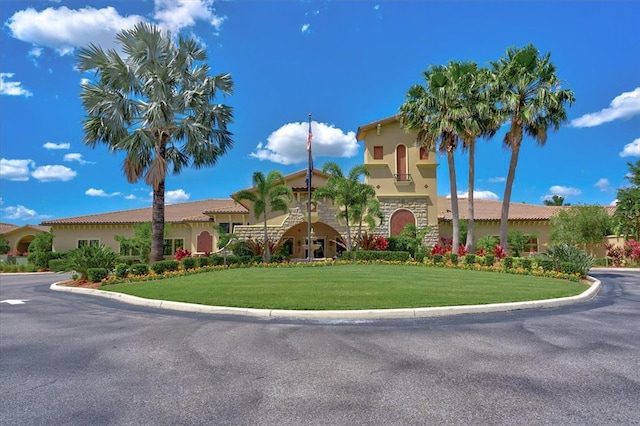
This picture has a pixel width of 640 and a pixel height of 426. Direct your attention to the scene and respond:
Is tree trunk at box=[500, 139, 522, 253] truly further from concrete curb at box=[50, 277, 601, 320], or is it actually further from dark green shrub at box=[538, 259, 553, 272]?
concrete curb at box=[50, 277, 601, 320]

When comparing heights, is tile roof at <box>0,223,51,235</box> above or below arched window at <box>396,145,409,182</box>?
below

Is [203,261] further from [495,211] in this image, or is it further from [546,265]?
[495,211]

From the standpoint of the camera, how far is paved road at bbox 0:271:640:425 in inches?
148

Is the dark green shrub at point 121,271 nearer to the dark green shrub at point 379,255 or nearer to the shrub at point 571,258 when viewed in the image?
the dark green shrub at point 379,255

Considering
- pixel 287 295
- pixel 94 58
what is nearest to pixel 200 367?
pixel 287 295

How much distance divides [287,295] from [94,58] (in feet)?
53.7

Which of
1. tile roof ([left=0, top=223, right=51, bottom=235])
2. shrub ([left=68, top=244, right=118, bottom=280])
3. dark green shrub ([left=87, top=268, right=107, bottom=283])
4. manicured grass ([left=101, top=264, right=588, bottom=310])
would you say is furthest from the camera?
tile roof ([left=0, top=223, right=51, bottom=235])

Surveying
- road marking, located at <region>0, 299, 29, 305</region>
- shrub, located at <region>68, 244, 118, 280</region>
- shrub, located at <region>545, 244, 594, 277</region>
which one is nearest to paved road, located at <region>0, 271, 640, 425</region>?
road marking, located at <region>0, 299, 29, 305</region>

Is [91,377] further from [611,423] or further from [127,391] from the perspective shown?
[611,423]

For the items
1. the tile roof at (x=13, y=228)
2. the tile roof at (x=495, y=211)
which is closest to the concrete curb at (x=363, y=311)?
the tile roof at (x=495, y=211)

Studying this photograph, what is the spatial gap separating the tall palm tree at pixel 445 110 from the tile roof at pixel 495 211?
8.06 meters

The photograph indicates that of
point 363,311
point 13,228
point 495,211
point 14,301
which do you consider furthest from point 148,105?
point 13,228

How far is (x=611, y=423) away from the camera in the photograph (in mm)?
3508

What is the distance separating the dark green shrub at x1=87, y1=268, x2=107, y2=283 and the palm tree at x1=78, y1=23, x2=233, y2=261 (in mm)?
3017
